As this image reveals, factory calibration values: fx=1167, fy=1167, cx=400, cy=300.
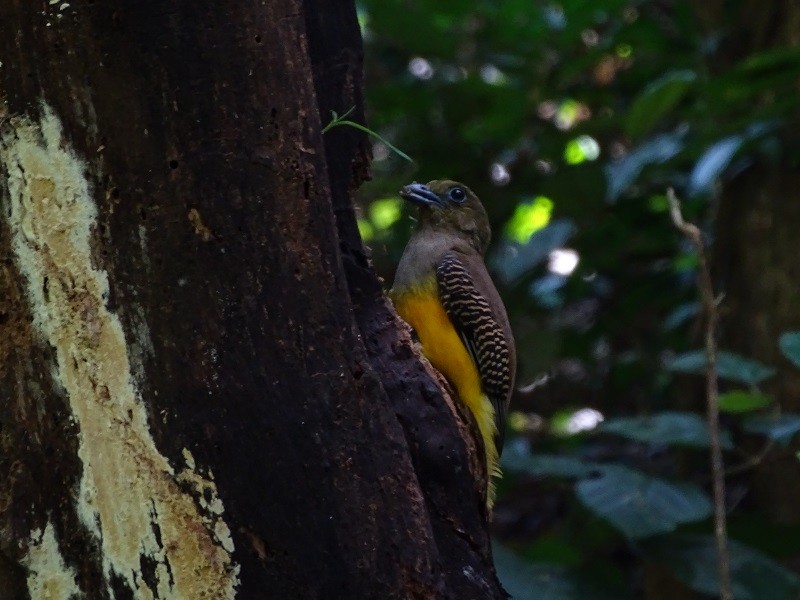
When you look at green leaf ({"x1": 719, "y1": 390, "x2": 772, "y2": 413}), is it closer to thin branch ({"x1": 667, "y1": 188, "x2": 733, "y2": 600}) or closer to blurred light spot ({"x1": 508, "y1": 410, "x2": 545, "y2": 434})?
thin branch ({"x1": 667, "y1": 188, "x2": 733, "y2": 600})

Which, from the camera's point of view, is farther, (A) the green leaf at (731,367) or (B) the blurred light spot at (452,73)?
(B) the blurred light spot at (452,73)

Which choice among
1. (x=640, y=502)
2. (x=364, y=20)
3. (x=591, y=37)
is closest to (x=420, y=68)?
(x=364, y=20)

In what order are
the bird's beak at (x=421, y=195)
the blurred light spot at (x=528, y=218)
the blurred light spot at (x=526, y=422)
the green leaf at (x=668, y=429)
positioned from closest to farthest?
the green leaf at (x=668, y=429) < the bird's beak at (x=421, y=195) < the blurred light spot at (x=528, y=218) < the blurred light spot at (x=526, y=422)

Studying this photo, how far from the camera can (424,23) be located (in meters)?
5.23

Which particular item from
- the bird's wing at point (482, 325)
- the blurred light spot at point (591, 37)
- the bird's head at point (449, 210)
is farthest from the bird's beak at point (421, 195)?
the blurred light spot at point (591, 37)

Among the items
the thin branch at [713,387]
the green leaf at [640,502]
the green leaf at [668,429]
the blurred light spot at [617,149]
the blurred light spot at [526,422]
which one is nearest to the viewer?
the thin branch at [713,387]

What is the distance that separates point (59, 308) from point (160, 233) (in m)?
0.22

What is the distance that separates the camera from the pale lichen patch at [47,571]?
6.38ft

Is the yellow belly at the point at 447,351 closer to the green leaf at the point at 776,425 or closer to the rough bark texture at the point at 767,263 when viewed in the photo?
the green leaf at the point at 776,425

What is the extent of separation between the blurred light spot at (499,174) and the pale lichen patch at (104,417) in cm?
377

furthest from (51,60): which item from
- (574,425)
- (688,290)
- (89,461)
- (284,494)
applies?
(574,425)

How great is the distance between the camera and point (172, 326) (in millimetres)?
1887

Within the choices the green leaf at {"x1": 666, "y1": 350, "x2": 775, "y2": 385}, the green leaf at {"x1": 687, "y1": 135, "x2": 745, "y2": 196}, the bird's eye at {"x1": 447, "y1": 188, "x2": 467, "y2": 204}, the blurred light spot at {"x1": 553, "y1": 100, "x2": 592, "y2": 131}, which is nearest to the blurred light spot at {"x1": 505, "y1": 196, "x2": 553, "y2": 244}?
the blurred light spot at {"x1": 553, "y1": 100, "x2": 592, "y2": 131}

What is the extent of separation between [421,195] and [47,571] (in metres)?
2.23
